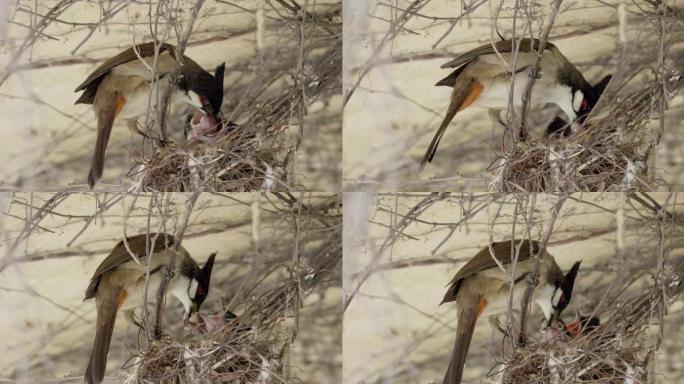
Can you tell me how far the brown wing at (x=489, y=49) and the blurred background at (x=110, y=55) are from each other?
30cm

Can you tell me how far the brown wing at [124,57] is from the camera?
91.4 inches

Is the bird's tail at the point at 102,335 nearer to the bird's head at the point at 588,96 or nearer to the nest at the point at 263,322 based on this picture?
the nest at the point at 263,322

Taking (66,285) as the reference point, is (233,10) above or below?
above

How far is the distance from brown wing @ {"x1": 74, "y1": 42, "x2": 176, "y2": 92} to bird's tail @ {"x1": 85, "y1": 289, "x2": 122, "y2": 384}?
1.70ft

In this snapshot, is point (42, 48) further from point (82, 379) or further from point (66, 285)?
point (82, 379)

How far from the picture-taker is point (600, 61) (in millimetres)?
2266

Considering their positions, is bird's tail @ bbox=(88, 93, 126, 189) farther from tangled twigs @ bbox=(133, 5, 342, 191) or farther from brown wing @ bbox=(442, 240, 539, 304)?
brown wing @ bbox=(442, 240, 539, 304)

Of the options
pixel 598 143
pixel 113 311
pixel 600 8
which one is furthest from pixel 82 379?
pixel 600 8

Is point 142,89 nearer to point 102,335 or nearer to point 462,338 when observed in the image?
point 102,335

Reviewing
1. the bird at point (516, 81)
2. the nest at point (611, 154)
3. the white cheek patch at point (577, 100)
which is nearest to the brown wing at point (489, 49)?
the bird at point (516, 81)

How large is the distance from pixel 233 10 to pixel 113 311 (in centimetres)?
78

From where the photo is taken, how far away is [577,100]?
227 centimetres

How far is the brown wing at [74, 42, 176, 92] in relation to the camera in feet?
7.62

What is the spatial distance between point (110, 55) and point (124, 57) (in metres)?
0.04
